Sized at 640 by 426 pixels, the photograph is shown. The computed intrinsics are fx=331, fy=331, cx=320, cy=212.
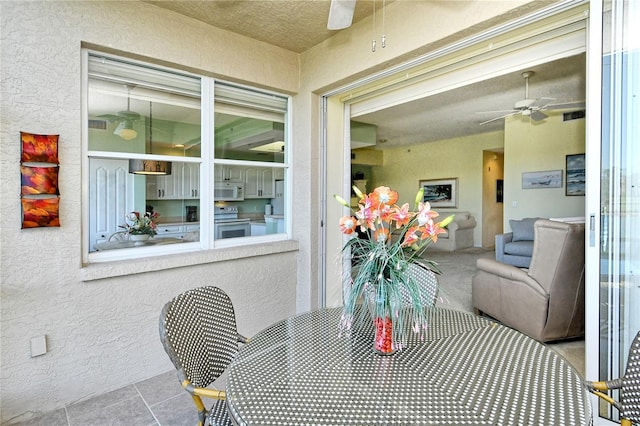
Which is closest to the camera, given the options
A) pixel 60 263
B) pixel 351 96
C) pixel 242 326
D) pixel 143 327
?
pixel 60 263

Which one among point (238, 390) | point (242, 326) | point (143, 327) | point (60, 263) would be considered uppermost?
point (60, 263)

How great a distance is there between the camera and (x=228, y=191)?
3.17 m

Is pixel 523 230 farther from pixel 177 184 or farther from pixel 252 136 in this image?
pixel 177 184

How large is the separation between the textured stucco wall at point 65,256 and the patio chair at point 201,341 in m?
1.18

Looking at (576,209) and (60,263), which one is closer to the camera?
(60,263)

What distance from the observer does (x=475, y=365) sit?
3.78 ft

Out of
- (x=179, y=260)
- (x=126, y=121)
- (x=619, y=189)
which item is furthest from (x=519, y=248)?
(x=126, y=121)

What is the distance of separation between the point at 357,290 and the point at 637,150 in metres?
1.62

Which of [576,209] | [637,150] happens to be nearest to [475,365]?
[637,150]

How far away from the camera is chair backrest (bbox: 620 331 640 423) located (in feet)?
3.80

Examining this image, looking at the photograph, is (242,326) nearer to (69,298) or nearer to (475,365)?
(69,298)

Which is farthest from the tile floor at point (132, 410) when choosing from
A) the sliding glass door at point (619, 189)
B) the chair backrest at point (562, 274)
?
the chair backrest at point (562, 274)

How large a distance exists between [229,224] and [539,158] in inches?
243

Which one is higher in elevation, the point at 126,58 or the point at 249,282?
the point at 126,58
